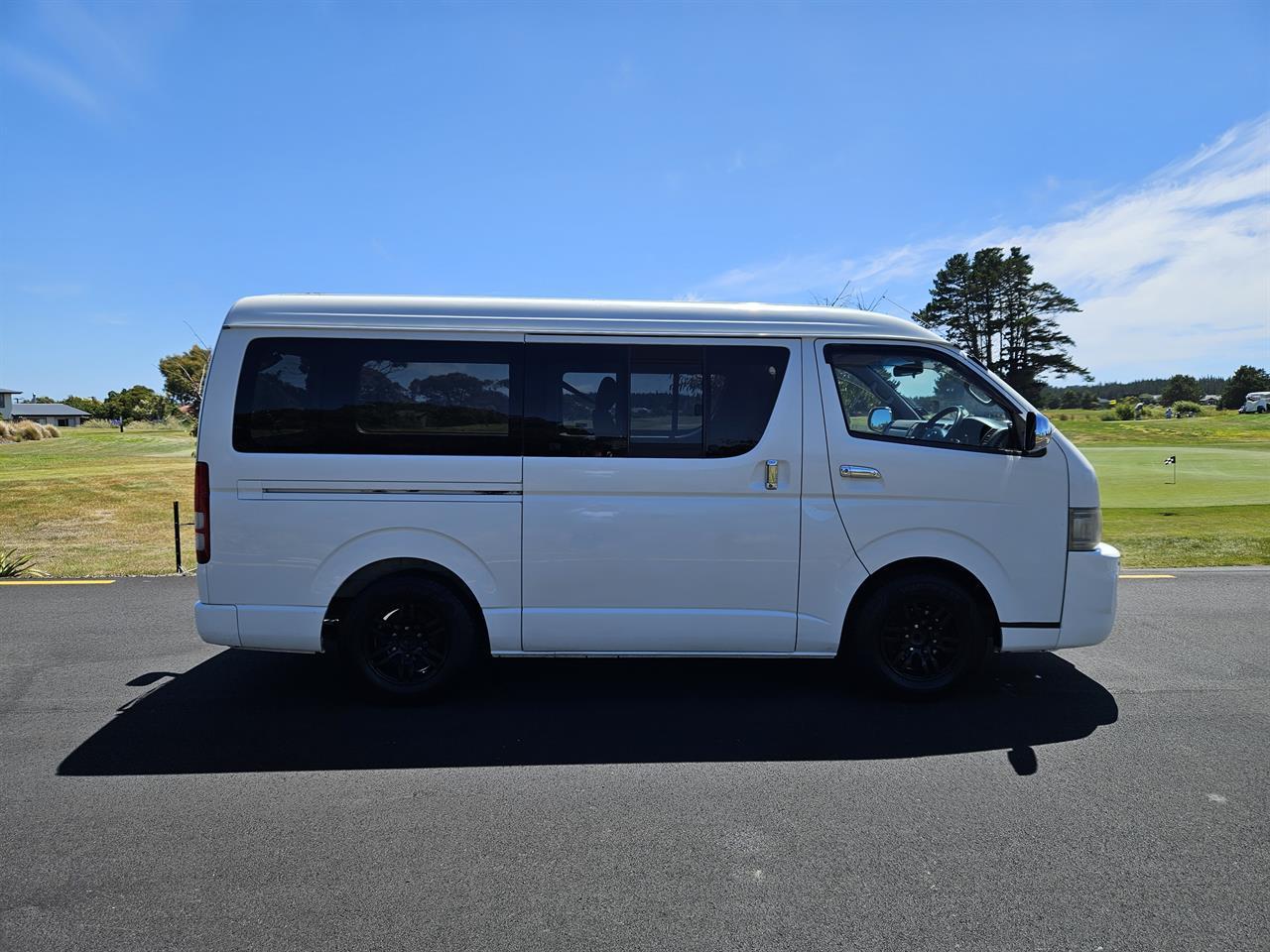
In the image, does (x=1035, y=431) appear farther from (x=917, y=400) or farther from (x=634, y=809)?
(x=634, y=809)

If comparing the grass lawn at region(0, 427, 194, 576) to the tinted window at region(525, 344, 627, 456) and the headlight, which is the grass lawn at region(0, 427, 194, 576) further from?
the headlight

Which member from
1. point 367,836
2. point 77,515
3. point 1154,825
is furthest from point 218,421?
point 77,515

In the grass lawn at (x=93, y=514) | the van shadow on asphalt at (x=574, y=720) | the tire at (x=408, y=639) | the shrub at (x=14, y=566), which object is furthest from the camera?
the grass lawn at (x=93, y=514)

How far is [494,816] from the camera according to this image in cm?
333

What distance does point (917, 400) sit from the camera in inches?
187

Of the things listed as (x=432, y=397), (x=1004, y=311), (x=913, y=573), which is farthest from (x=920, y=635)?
(x=1004, y=311)

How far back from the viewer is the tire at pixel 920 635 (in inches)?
181

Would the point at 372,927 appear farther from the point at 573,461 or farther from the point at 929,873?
the point at 573,461

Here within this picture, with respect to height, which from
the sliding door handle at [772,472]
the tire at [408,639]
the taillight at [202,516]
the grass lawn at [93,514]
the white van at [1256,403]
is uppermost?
the white van at [1256,403]

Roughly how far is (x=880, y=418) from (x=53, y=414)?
382ft

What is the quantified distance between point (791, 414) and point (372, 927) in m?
3.31

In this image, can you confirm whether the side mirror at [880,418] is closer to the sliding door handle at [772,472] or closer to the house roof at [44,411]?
the sliding door handle at [772,472]

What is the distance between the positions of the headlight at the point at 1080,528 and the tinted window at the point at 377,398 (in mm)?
3370

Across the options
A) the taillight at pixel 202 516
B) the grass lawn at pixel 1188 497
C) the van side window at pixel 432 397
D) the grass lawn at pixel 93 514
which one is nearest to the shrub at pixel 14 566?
the grass lawn at pixel 93 514
